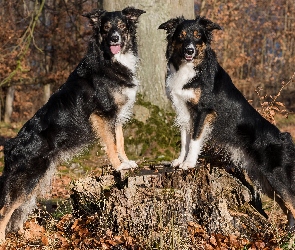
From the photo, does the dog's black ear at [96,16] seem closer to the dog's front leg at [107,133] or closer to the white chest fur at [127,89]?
the white chest fur at [127,89]

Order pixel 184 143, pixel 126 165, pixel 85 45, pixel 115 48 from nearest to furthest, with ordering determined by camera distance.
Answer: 1. pixel 115 48
2. pixel 126 165
3. pixel 184 143
4. pixel 85 45

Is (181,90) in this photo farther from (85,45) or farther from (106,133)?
(85,45)

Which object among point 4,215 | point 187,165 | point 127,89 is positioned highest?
point 127,89

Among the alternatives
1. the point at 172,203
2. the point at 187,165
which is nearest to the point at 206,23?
the point at 187,165

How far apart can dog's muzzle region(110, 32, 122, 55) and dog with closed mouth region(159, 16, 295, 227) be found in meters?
0.51

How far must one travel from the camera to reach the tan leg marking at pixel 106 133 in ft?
16.6

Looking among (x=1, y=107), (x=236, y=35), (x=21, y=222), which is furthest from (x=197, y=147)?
(x=1, y=107)

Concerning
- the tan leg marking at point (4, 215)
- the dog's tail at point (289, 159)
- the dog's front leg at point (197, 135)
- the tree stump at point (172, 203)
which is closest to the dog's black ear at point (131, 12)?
the dog's front leg at point (197, 135)

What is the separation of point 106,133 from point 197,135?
1.06 meters

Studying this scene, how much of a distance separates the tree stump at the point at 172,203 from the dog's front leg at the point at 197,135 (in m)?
0.14

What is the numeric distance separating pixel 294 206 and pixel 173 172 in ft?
4.68

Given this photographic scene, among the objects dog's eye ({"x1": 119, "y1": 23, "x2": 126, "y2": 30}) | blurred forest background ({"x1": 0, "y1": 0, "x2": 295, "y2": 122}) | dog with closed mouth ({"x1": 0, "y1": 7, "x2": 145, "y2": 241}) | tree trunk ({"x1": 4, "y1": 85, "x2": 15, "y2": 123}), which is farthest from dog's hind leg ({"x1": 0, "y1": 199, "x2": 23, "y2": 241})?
tree trunk ({"x1": 4, "y1": 85, "x2": 15, "y2": 123})

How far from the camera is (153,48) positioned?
26.0 ft

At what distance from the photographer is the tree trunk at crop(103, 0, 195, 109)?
787 centimetres
